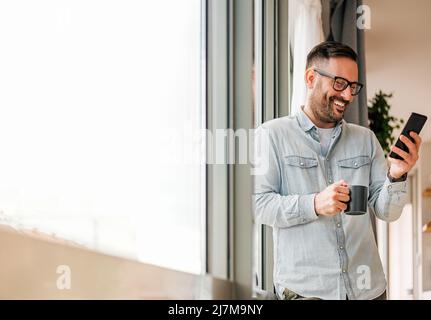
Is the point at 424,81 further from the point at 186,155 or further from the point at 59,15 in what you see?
the point at 59,15

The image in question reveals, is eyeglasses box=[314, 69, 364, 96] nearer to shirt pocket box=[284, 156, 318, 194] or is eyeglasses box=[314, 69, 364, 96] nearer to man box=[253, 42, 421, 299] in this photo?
man box=[253, 42, 421, 299]

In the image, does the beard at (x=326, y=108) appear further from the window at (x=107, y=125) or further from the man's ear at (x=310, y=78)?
the window at (x=107, y=125)

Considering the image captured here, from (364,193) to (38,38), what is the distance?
25.2 inches

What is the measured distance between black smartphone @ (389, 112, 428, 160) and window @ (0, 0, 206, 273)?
389 mm

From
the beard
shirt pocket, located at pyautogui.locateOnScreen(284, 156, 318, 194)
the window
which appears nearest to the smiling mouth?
the beard

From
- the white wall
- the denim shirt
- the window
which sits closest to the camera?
the window

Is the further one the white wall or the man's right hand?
the white wall

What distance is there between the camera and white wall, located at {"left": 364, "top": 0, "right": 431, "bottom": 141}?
4.02 ft

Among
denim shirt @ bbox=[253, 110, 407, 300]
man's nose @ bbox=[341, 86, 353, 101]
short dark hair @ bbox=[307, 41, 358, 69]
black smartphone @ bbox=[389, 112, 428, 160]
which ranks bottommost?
denim shirt @ bbox=[253, 110, 407, 300]

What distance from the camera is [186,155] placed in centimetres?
98

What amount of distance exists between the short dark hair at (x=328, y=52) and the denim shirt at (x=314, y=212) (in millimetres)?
112

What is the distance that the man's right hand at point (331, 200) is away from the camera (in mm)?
1114
